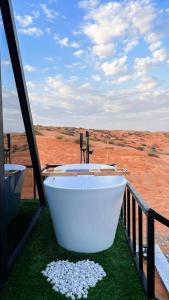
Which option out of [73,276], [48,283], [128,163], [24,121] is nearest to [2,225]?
[48,283]

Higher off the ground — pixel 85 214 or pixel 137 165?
pixel 85 214

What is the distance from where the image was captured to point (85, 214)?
8.11 feet

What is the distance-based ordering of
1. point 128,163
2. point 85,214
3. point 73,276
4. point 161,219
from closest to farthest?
point 161,219 < point 73,276 < point 85,214 < point 128,163

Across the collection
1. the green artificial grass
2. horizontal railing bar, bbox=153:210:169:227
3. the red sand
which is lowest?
the red sand

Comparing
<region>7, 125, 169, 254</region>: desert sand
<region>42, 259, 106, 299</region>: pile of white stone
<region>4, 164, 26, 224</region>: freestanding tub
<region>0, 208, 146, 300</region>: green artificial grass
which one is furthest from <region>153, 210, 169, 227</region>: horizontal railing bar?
<region>7, 125, 169, 254</region>: desert sand

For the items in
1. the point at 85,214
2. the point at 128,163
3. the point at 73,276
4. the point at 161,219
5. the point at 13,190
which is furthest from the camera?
the point at 128,163

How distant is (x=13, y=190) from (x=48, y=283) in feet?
3.20

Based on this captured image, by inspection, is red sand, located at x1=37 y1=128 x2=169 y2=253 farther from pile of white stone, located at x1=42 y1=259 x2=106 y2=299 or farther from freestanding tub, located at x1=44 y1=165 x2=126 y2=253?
pile of white stone, located at x1=42 y1=259 x2=106 y2=299

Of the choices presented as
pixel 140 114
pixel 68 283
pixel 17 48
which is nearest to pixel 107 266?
pixel 68 283

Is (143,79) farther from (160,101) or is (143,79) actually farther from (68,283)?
(68,283)

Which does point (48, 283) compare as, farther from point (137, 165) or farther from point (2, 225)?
point (137, 165)

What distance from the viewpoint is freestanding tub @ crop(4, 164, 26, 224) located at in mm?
2434

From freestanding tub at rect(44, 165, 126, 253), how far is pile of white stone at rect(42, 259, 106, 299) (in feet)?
0.73

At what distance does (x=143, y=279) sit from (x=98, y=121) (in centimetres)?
1343
